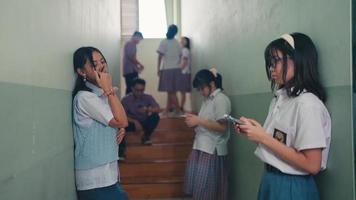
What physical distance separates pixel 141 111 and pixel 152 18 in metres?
3.30

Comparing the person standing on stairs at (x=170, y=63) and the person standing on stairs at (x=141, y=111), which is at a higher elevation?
the person standing on stairs at (x=170, y=63)

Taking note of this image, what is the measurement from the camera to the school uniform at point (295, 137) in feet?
3.67

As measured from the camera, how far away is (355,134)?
1062mm

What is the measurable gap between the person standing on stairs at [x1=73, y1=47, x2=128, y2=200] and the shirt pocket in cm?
70

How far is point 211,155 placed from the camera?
242cm

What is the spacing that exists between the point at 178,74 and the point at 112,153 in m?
3.34

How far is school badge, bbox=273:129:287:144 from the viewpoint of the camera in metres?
1.21

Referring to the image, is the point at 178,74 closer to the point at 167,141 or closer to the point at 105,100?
the point at 167,141

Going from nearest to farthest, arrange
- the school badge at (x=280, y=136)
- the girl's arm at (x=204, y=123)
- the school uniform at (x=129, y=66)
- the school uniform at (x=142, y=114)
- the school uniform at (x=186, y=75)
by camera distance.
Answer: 1. the school badge at (x=280, y=136)
2. the girl's arm at (x=204, y=123)
3. the school uniform at (x=142, y=114)
4. the school uniform at (x=129, y=66)
5. the school uniform at (x=186, y=75)

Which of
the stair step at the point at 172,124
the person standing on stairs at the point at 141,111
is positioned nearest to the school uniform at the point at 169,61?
the stair step at the point at 172,124

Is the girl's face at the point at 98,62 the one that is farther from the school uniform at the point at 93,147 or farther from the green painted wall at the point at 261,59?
the green painted wall at the point at 261,59

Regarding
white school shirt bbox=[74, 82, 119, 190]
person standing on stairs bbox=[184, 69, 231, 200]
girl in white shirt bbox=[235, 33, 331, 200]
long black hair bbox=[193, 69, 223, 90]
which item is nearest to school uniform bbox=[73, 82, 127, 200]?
white school shirt bbox=[74, 82, 119, 190]

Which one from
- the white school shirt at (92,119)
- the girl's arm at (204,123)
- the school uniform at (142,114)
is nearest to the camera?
the white school shirt at (92,119)

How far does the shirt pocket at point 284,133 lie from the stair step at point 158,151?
2.41 metres
